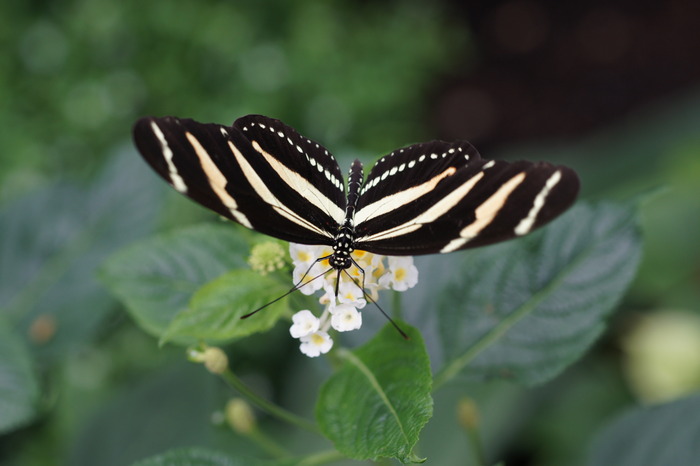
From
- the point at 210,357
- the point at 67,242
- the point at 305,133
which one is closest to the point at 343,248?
the point at 210,357

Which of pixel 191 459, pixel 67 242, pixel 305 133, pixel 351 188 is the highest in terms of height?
pixel 305 133

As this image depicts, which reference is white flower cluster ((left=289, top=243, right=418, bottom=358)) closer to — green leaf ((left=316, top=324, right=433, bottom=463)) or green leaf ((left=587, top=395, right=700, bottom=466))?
green leaf ((left=316, top=324, right=433, bottom=463))

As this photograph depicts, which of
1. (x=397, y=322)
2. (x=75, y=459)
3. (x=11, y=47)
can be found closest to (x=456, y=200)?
(x=397, y=322)

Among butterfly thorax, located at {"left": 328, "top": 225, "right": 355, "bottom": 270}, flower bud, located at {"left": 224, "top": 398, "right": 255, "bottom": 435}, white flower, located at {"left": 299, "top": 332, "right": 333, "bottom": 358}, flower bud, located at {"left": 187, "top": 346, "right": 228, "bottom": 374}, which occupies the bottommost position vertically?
white flower, located at {"left": 299, "top": 332, "right": 333, "bottom": 358}

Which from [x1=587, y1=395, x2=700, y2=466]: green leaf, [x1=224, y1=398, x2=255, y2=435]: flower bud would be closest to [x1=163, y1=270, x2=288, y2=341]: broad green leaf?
[x1=224, y1=398, x2=255, y2=435]: flower bud

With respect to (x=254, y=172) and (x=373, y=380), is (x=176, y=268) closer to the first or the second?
(x=254, y=172)
